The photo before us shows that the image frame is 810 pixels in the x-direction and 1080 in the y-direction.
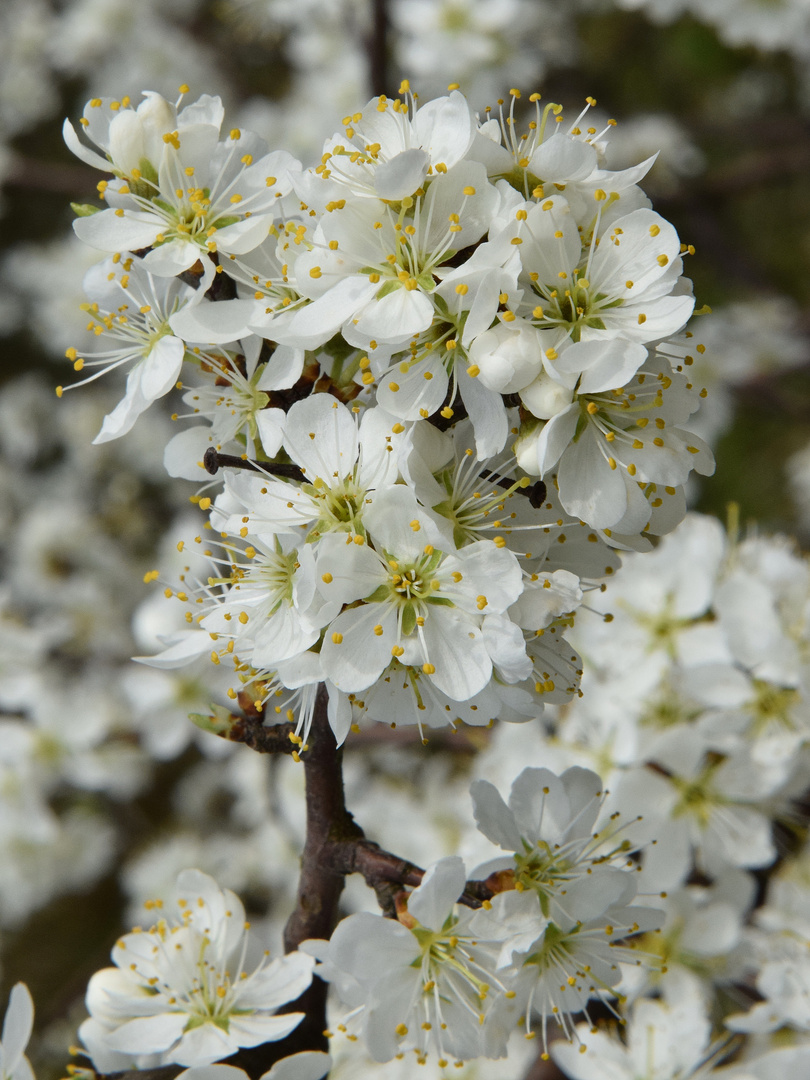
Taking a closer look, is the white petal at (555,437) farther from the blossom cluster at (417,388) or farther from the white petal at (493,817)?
the white petal at (493,817)

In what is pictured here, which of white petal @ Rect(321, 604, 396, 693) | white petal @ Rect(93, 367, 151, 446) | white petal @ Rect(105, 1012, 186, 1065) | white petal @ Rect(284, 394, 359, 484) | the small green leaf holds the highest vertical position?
white petal @ Rect(284, 394, 359, 484)

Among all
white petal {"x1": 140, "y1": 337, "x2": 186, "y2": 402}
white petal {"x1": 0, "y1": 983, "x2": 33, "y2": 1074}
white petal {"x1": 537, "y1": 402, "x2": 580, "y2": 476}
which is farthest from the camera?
white petal {"x1": 0, "y1": 983, "x2": 33, "y2": 1074}

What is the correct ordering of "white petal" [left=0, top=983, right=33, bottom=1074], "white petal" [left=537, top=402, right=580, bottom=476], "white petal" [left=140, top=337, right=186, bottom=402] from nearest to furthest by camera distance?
"white petal" [left=537, top=402, right=580, bottom=476] → "white petal" [left=140, top=337, right=186, bottom=402] → "white petal" [left=0, top=983, right=33, bottom=1074]

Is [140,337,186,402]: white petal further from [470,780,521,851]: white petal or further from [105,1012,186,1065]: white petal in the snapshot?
[105,1012,186,1065]: white petal

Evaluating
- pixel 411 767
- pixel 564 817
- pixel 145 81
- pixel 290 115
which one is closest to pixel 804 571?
pixel 564 817

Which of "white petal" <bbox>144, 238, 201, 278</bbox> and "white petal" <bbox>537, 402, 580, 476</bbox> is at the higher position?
"white petal" <bbox>144, 238, 201, 278</bbox>

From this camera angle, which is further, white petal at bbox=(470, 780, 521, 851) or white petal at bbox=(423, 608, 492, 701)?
white petal at bbox=(470, 780, 521, 851)

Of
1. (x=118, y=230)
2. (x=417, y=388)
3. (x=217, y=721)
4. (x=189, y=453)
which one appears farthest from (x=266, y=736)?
(x=118, y=230)

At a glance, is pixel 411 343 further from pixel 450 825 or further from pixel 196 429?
pixel 450 825

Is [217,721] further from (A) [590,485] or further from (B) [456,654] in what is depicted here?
(A) [590,485]

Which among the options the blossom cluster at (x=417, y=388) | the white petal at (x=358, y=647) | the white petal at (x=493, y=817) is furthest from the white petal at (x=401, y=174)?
the white petal at (x=493, y=817)

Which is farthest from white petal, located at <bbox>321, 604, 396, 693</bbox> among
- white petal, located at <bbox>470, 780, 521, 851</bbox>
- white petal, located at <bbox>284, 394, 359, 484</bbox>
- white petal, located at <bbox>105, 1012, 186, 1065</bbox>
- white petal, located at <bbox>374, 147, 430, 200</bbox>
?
white petal, located at <bbox>105, 1012, 186, 1065</bbox>
